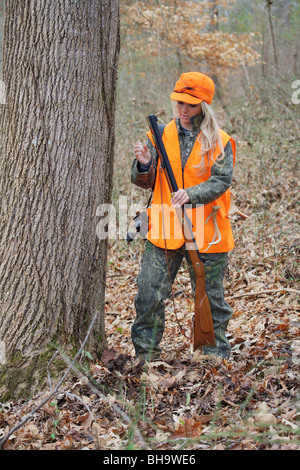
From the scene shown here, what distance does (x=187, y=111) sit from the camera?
383 cm

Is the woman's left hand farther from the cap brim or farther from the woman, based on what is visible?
the cap brim

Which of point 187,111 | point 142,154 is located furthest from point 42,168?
point 187,111

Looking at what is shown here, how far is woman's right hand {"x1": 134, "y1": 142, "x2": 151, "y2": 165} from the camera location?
3.70 meters

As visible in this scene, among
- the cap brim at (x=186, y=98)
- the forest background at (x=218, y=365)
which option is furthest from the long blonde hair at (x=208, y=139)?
the forest background at (x=218, y=365)

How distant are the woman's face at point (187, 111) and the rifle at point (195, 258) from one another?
23cm

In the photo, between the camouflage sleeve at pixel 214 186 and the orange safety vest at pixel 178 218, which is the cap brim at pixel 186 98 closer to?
the orange safety vest at pixel 178 218

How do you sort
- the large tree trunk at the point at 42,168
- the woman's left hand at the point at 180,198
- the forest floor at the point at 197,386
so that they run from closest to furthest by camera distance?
the forest floor at the point at 197,386, the large tree trunk at the point at 42,168, the woman's left hand at the point at 180,198

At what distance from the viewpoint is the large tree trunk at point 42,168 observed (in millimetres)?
3318

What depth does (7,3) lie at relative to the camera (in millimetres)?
3363

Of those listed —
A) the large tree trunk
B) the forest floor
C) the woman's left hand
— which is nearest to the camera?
the forest floor

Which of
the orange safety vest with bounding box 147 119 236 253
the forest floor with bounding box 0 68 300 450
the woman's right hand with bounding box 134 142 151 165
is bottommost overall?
the forest floor with bounding box 0 68 300 450

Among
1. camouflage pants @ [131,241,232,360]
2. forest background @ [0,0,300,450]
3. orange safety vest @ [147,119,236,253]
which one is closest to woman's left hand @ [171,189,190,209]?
orange safety vest @ [147,119,236,253]

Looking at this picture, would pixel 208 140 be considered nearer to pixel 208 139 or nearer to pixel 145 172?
pixel 208 139
